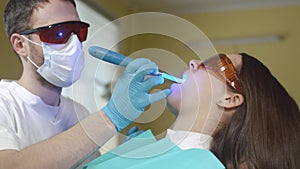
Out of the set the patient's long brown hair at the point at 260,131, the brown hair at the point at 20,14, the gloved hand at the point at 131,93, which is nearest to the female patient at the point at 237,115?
the patient's long brown hair at the point at 260,131

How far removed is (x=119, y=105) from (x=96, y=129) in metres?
0.08

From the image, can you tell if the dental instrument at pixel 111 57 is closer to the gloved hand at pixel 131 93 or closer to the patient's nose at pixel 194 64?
the gloved hand at pixel 131 93

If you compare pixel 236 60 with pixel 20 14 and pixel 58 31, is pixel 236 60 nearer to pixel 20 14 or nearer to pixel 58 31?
pixel 58 31

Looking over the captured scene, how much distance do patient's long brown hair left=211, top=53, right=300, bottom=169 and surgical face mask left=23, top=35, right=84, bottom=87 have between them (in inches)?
18.8

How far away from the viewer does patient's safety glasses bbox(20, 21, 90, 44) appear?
1445 millimetres

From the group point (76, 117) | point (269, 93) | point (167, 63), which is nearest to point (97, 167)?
point (76, 117)

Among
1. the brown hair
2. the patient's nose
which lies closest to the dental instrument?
the patient's nose

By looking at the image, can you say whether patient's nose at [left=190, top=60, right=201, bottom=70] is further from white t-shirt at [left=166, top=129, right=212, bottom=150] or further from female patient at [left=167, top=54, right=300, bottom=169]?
white t-shirt at [left=166, top=129, right=212, bottom=150]

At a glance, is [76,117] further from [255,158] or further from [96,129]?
[255,158]

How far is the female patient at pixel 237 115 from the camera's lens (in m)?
1.35

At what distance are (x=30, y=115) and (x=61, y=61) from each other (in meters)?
0.19

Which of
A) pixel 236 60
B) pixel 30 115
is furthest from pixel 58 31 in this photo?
pixel 236 60

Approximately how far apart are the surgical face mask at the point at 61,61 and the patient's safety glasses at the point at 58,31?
0.04 feet

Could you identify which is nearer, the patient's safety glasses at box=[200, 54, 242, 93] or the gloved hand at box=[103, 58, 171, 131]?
the gloved hand at box=[103, 58, 171, 131]
